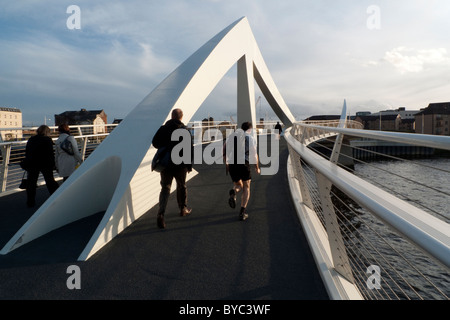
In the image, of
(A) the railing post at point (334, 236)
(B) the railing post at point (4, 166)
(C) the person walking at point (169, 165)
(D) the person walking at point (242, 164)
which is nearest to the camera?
(A) the railing post at point (334, 236)

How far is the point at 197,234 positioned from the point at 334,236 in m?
1.87

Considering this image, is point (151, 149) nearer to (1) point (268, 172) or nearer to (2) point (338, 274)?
(2) point (338, 274)

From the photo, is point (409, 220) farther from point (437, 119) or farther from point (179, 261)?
point (437, 119)

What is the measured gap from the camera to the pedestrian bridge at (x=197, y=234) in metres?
1.80

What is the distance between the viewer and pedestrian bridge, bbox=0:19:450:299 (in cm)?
180

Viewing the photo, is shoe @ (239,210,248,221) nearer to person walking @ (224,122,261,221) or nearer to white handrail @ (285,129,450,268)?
person walking @ (224,122,261,221)

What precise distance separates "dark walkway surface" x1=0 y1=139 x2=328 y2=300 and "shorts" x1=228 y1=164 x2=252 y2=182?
0.58m

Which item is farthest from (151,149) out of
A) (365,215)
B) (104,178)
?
(365,215)

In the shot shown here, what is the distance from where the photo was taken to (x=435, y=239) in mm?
1003

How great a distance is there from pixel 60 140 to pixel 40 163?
540 millimetres

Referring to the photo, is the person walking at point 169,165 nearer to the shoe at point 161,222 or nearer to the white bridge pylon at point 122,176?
the shoe at point 161,222

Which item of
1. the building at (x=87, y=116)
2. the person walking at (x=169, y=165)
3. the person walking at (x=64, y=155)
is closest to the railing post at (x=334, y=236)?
the person walking at (x=169, y=165)

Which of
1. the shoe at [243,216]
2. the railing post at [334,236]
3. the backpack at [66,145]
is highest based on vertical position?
the backpack at [66,145]

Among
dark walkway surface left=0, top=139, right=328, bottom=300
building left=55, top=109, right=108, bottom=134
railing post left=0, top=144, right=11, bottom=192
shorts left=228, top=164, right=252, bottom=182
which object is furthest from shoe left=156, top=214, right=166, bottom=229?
building left=55, top=109, right=108, bottom=134
